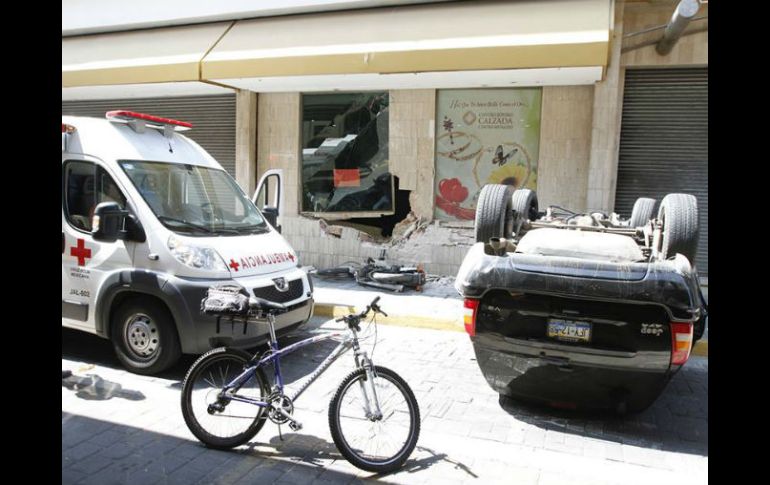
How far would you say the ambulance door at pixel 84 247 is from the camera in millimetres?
5512

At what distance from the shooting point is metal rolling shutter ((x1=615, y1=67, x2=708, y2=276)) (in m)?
8.90

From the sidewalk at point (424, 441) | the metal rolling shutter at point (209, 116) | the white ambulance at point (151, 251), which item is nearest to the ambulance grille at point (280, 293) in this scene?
the white ambulance at point (151, 251)

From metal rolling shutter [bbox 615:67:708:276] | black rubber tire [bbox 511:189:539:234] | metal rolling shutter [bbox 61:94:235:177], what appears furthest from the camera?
metal rolling shutter [bbox 61:94:235:177]

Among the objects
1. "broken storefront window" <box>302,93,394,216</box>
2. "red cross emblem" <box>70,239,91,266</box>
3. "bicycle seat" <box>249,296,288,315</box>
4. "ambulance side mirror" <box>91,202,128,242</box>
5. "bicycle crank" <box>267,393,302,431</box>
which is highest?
"broken storefront window" <box>302,93,394,216</box>

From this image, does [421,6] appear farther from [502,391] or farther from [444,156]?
[502,391]

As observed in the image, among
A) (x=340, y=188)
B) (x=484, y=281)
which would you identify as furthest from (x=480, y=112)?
(x=484, y=281)

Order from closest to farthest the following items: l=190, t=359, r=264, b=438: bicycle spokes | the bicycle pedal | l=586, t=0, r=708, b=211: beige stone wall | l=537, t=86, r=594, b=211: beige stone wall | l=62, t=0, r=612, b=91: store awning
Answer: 1. the bicycle pedal
2. l=190, t=359, r=264, b=438: bicycle spokes
3. l=62, t=0, r=612, b=91: store awning
4. l=586, t=0, r=708, b=211: beige stone wall
5. l=537, t=86, r=594, b=211: beige stone wall

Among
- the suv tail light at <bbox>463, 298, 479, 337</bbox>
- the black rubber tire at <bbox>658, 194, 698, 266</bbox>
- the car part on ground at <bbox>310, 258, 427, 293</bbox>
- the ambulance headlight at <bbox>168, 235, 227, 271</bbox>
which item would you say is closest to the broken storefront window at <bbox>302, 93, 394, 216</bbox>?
the car part on ground at <bbox>310, 258, 427, 293</bbox>

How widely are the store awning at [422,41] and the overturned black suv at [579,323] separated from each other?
13.2 ft

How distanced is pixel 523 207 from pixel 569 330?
3255mm

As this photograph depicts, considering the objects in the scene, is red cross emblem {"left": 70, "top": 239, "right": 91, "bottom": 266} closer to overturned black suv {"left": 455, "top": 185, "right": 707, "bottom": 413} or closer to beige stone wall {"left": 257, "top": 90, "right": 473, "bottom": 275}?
overturned black suv {"left": 455, "top": 185, "right": 707, "bottom": 413}

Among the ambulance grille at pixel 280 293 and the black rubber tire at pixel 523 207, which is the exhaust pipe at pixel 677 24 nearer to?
the black rubber tire at pixel 523 207
